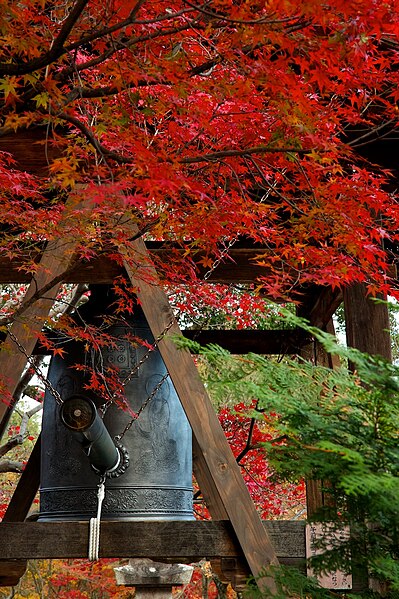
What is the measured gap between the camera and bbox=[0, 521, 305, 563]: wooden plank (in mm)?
5359

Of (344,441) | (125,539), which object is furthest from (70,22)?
(125,539)

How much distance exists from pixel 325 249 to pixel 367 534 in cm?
312

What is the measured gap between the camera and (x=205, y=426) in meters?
5.53

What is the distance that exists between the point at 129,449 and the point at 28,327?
5.49ft

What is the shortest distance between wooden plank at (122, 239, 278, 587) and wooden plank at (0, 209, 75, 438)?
19.8 inches

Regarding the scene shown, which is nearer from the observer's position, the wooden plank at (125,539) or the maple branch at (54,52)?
the maple branch at (54,52)

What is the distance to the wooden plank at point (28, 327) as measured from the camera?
5.33 metres

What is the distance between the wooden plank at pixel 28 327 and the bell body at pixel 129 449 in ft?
3.09

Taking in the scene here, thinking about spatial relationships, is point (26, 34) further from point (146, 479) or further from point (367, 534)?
point (146, 479)

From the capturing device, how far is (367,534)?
89.7 inches

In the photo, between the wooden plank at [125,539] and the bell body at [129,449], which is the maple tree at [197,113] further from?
the wooden plank at [125,539]

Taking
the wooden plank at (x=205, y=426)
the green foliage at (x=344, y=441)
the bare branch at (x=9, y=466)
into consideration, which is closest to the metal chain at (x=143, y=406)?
the wooden plank at (x=205, y=426)

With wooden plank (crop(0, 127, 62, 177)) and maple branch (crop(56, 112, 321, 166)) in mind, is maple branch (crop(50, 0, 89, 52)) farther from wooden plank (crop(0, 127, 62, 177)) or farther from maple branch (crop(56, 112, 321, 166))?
wooden plank (crop(0, 127, 62, 177))

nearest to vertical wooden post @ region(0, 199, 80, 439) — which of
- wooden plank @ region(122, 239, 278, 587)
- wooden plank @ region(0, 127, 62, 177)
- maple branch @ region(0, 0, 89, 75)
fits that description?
wooden plank @ region(122, 239, 278, 587)
